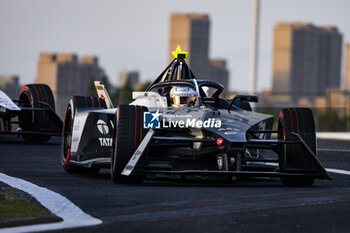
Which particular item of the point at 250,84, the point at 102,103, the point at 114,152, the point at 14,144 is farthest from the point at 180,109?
the point at 250,84

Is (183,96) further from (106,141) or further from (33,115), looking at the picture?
(33,115)

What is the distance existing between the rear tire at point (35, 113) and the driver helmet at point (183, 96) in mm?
6492

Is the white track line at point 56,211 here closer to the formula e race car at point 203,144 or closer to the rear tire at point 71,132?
the formula e race car at point 203,144

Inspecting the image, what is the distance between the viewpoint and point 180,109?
364 inches

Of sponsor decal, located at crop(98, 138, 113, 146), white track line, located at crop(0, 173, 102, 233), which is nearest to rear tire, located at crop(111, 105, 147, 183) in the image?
white track line, located at crop(0, 173, 102, 233)

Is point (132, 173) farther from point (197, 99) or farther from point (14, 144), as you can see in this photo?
point (14, 144)

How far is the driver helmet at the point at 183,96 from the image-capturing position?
33.3 ft

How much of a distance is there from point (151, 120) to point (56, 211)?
2600 mm

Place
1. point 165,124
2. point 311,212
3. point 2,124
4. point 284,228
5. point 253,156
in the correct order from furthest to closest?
point 2,124 → point 253,156 → point 165,124 → point 311,212 → point 284,228

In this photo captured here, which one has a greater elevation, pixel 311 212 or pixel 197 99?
pixel 197 99

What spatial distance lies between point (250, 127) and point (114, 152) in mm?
1670

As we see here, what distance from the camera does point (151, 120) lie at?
861 cm

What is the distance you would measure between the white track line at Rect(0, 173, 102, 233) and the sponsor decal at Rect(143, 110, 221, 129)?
5.05ft

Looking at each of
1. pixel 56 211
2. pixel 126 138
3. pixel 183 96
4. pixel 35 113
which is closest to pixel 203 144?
pixel 126 138
